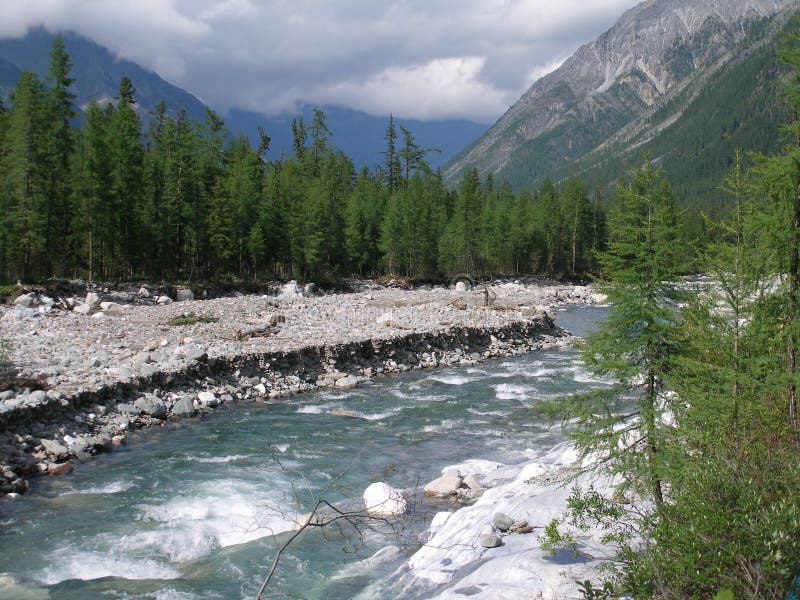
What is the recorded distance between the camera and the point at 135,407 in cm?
1490

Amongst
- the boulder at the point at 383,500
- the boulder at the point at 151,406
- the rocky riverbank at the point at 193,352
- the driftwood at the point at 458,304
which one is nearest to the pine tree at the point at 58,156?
the rocky riverbank at the point at 193,352

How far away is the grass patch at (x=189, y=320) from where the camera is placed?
2473 cm

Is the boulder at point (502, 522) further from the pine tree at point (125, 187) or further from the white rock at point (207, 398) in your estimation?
the pine tree at point (125, 187)

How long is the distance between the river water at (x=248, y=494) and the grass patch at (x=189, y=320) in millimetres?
9558

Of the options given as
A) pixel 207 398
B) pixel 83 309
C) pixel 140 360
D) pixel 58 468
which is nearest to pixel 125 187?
pixel 83 309

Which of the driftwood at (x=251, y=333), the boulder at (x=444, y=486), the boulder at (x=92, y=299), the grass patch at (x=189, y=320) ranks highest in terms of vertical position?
the boulder at (x=92, y=299)

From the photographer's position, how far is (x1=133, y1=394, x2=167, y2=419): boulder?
49.0 ft

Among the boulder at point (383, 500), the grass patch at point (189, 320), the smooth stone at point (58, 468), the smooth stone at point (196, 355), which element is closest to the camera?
the boulder at point (383, 500)

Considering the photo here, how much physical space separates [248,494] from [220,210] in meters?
39.1

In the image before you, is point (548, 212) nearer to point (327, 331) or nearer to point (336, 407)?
point (327, 331)

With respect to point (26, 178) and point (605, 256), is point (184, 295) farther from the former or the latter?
point (605, 256)

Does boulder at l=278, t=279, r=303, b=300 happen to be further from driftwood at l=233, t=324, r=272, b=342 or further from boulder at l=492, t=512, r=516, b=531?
boulder at l=492, t=512, r=516, b=531

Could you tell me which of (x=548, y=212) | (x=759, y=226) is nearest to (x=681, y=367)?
(x=759, y=226)

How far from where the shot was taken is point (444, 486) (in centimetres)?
1045
